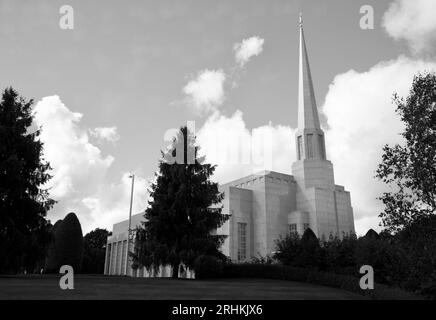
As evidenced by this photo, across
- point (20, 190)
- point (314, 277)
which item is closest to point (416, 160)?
point (314, 277)

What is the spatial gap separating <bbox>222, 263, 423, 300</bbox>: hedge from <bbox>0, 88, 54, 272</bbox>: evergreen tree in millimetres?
12774

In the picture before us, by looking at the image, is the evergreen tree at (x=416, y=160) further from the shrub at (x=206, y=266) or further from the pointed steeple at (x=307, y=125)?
the pointed steeple at (x=307, y=125)

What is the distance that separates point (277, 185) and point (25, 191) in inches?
1404

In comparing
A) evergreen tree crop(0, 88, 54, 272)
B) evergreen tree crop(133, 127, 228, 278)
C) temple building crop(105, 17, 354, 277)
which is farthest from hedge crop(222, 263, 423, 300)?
temple building crop(105, 17, 354, 277)

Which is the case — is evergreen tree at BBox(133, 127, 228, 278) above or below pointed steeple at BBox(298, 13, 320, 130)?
below

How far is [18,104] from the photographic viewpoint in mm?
23562

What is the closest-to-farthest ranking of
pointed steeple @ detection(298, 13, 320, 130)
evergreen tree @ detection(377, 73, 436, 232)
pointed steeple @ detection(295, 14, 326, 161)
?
evergreen tree @ detection(377, 73, 436, 232) < pointed steeple @ detection(295, 14, 326, 161) < pointed steeple @ detection(298, 13, 320, 130)

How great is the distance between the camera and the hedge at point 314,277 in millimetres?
15531

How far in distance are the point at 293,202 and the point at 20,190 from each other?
38.0 m

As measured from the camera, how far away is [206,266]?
24.4 meters

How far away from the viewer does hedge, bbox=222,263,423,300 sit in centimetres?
1553

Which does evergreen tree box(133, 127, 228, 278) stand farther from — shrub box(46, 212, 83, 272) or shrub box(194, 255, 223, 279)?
shrub box(46, 212, 83, 272)

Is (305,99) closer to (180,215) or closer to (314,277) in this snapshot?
(180,215)

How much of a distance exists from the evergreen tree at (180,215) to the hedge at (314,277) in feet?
7.46
